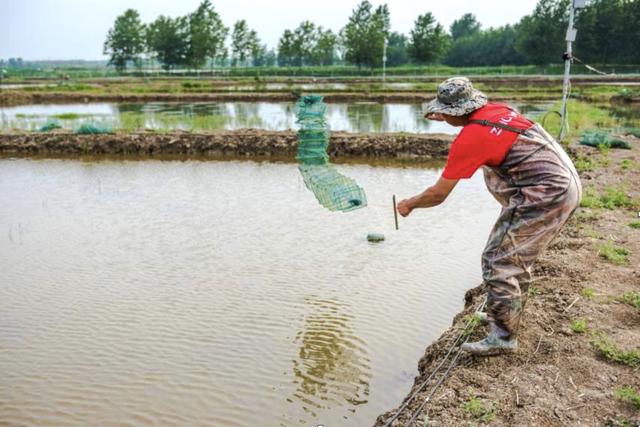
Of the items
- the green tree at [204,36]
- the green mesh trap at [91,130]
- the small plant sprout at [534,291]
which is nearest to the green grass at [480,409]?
the small plant sprout at [534,291]

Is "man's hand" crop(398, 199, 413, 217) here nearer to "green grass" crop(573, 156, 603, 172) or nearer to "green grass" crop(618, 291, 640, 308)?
"green grass" crop(618, 291, 640, 308)

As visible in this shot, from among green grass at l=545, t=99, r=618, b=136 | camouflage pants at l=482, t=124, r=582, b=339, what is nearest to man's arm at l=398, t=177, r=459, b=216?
camouflage pants at l=482, t=124, r=582, b=339

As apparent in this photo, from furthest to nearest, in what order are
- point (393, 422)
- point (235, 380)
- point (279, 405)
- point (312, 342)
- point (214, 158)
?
point (214, 158)
point (312, 342)
point (235, 380)
point (279, 405)
point (393, 422)

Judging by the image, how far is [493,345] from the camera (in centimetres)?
309

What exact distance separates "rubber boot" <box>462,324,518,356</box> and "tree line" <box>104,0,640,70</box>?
45.6 metres

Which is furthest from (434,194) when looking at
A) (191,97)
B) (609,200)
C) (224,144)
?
(191,97)

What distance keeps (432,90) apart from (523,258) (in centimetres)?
2705

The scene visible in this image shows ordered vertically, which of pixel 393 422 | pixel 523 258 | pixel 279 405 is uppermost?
pixel 523 258

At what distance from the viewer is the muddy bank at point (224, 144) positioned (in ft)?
40.1

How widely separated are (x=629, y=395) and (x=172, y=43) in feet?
192

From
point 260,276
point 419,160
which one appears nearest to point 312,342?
point 260,276

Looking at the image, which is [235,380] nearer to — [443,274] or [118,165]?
[443,274]

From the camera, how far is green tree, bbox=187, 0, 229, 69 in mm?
53562

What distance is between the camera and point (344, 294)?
17.0 ft
